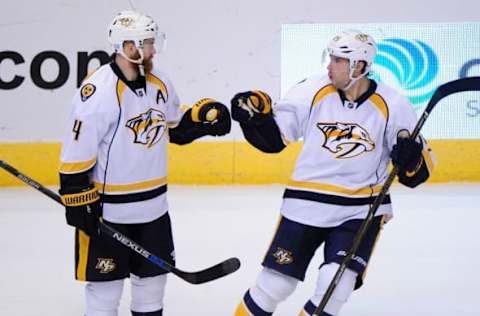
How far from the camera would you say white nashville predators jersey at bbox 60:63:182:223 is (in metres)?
2.58

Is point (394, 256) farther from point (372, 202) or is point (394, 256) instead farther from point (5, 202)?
point (5, 202)

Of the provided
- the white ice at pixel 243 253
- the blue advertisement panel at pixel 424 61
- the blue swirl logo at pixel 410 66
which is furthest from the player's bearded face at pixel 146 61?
the blue swirl logo at pixel 410 66

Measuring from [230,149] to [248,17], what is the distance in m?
0.97

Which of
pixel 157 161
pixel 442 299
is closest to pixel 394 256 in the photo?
pixel 442 299

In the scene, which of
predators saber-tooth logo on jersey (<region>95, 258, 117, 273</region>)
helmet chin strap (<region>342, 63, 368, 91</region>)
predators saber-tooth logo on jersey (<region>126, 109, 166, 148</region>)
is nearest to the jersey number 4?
predators saber-tooth logo on jersey (<region>126, 109, 166, 148</region>)

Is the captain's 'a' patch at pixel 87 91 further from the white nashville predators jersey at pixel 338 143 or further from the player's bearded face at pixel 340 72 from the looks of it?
the player's bearded face at pixel 340 72

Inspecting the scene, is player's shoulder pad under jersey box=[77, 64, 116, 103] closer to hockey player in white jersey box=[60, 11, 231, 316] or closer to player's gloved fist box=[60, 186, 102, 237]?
hockey player in white jersey box=[60, 11, 231, 316]

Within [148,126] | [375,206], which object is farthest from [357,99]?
[148,126]

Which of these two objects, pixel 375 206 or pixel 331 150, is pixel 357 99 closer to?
pixel 331 150

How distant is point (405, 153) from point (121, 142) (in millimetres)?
853

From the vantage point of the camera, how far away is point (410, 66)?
6.43 meters

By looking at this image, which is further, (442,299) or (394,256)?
(394,256)

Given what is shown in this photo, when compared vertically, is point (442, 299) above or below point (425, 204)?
above

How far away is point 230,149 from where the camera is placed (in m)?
6.45
